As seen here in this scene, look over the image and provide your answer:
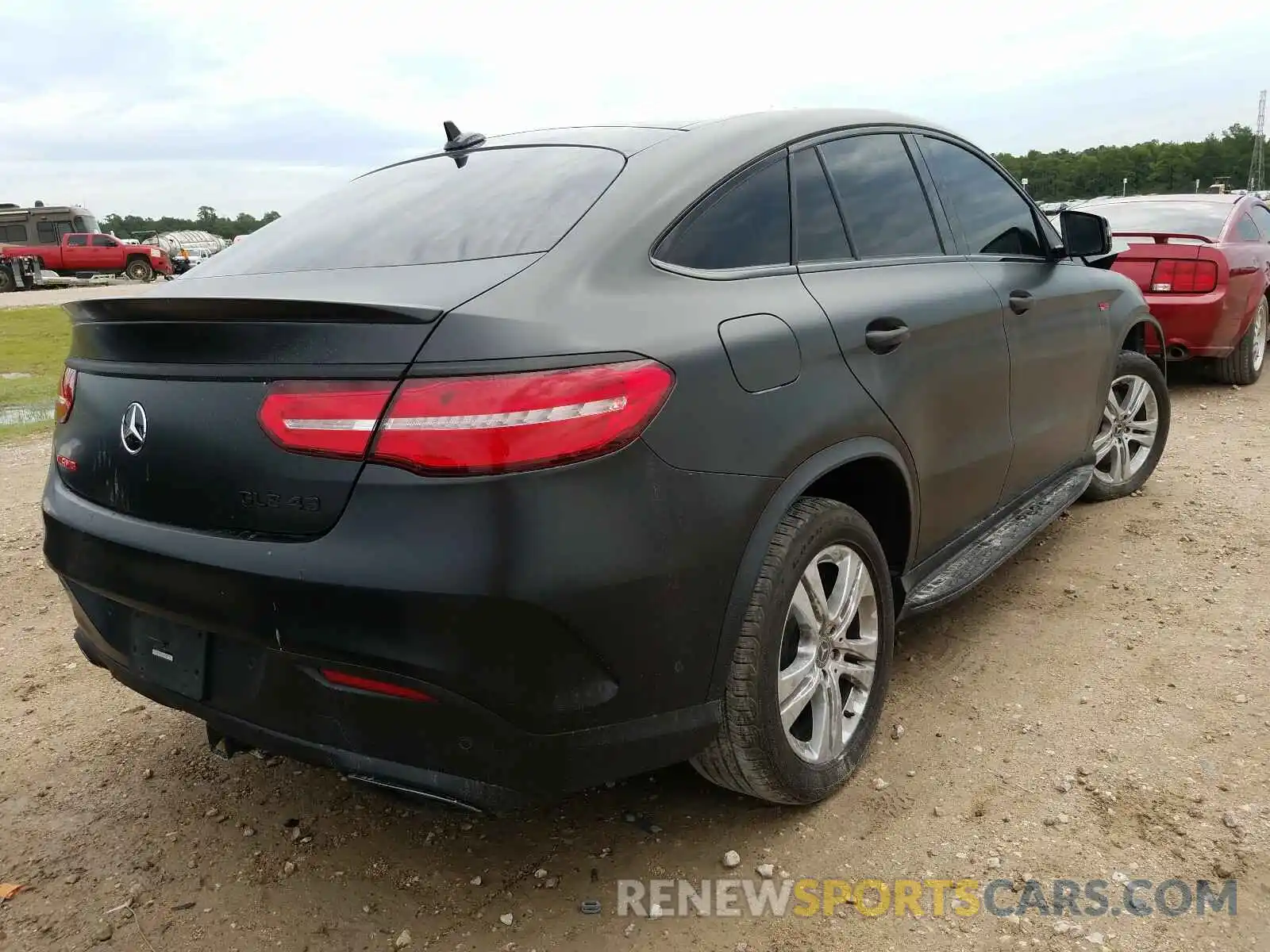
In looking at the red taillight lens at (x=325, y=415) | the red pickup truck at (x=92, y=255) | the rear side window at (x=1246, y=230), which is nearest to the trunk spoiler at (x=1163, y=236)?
the rear side window at (x=1246, y=230)

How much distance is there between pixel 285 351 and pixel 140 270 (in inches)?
1505

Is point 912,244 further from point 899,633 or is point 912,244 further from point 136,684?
point 136,684

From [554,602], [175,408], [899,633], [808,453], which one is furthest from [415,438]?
[899,633]

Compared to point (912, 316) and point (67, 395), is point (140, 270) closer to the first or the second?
point (67, 395)

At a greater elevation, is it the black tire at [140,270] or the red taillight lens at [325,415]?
the black tire at [140,270]

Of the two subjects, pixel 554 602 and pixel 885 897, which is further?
pixel 885 897

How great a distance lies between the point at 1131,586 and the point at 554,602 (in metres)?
2.88

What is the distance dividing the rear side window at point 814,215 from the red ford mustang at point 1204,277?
15.5ft

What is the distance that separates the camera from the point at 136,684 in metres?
2.19

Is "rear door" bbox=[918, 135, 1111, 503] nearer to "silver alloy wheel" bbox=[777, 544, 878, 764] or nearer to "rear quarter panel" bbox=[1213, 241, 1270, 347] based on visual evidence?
"silver alloy wheel" bbox=[777, 544, 878, 764]

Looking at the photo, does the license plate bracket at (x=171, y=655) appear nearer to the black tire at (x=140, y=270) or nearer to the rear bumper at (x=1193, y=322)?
the rear bumper at (x=1193, y=322)

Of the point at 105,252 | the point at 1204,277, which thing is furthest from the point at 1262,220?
the point at 105,252

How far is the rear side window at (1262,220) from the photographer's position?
7988mm

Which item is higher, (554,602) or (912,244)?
(912,244)
